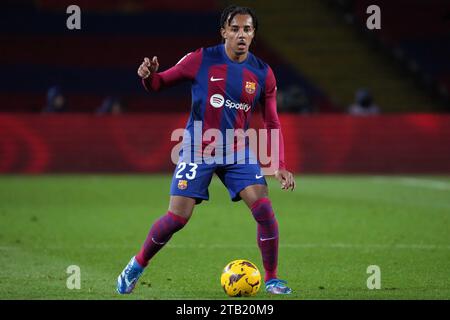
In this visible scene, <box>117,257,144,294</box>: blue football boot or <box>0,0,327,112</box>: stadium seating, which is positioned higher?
<box>0,0,327,112</box>: stadium seating

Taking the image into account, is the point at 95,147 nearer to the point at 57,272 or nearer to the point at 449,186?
the point at 449,186

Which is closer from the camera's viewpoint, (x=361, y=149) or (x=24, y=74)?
(x=361, y=149)

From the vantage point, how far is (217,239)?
36.9 feet

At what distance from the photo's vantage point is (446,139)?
20.7 m

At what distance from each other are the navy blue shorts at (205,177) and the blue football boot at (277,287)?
672mm

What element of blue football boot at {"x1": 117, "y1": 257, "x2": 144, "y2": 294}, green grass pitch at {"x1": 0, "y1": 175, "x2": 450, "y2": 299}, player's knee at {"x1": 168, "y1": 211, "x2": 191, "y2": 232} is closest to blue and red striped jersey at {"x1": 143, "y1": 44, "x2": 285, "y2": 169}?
player's knee at {"x1": 168, "y1": 211, "x2": 191, "y2": 232}

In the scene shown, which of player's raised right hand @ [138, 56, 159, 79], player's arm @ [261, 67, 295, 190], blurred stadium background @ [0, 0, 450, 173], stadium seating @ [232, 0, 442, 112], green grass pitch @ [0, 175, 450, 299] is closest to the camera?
player's raised right hand @ [138, 56, 159, 79]

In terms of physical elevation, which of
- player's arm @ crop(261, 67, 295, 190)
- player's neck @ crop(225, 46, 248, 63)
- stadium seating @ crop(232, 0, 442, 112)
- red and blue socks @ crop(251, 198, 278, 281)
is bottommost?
red and blue socks @ crop(251, 198, 278, 281)

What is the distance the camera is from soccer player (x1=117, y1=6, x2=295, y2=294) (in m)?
7.57

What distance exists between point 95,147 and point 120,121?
0.71 meters

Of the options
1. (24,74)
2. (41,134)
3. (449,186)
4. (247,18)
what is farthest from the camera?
(24,74)

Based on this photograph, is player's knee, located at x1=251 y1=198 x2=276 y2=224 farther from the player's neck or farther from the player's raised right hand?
the player's raised right hand

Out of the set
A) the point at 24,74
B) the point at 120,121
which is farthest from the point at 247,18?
the point at 24,74

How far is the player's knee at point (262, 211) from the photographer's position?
7621 mm
